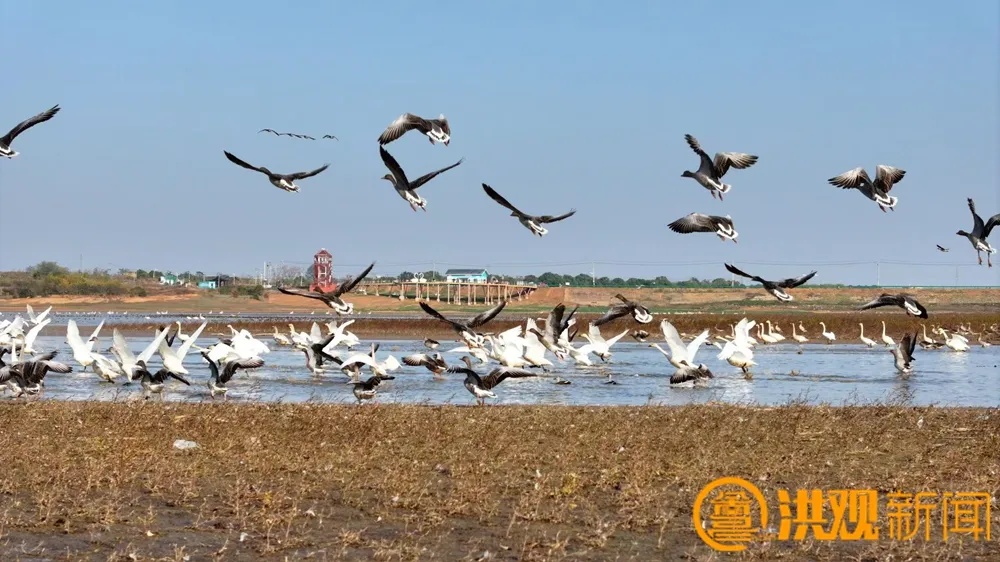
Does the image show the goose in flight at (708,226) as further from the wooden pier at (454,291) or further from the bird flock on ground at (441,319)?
the wooden pier at (454,291)

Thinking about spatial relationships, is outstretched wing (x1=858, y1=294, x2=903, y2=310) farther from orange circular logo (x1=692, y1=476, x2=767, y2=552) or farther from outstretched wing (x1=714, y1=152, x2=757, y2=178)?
orange circular logo (x1=692, y1=476, x2=767, y2=552)

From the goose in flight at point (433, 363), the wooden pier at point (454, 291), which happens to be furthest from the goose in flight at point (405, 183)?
the wooden pier at point (454, 291)

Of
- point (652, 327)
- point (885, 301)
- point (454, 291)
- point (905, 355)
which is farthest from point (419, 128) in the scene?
point (454, 291)

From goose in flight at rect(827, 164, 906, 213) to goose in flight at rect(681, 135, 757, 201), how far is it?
1.44 m

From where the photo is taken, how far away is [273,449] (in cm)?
1209

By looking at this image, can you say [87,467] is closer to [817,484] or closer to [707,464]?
[707,464]

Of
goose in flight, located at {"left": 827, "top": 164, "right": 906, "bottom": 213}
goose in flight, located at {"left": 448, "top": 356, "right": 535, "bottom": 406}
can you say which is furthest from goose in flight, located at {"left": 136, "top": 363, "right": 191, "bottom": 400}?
goose in flight, located at {"left": 827, "top": 164, "right": 906, "bottom": 213}

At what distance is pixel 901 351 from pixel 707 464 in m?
15.4

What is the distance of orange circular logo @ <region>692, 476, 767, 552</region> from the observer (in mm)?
8719

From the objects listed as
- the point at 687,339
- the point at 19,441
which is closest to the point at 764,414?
the point at 19,441

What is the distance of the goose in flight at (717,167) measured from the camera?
58.9 ft

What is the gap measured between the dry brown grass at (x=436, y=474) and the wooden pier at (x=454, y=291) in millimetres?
79729

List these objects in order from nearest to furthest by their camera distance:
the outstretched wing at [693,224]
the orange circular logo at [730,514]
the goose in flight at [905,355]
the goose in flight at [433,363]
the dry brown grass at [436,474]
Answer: the dry brown grass at [436,474] < the orange circular logo at [730,514] < the outstretched wing at [693,224] < the goose in flight at [433,363] < the goose in flight at [905,355]

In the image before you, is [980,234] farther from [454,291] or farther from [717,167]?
[454,291]
